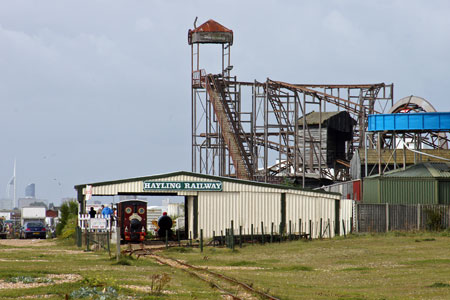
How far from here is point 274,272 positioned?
27609mm

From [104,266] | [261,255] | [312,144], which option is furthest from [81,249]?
[312,144]

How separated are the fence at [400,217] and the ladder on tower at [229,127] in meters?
23.6

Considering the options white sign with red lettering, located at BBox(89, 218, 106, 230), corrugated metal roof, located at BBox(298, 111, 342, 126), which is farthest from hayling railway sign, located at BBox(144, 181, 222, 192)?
corrugated metal roof, located at BBox(298, 111, 342, 126)

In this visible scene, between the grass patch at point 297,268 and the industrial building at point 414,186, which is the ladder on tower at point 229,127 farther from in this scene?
the grass patch at point 297,268

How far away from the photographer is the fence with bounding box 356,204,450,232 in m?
45.6

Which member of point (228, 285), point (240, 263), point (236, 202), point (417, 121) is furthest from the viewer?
point (417, 121)

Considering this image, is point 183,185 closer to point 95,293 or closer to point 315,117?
point 315,117

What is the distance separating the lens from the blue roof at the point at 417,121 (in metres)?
52.3

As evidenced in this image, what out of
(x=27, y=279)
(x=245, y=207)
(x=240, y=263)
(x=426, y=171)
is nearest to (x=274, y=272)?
(x=240, y=263)

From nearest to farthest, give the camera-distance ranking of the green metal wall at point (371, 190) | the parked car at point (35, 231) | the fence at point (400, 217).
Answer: the fence at point (400, 217), the green metal wall at point (371, 190), the parked car at point (35, 231)

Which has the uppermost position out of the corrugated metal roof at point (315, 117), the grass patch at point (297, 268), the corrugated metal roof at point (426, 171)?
the corrugated metal roof at point (315, 117)

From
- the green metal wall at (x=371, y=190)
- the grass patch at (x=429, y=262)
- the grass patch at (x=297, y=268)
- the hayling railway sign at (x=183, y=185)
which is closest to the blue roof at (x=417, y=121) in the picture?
the green metal wall at (x=371, y=190)

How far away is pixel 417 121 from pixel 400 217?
8.93 meters

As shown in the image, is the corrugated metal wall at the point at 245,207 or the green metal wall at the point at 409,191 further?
the green metal wall at the point at 409,191
